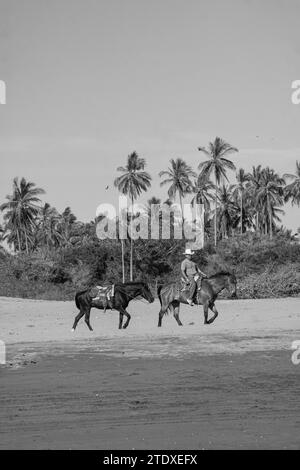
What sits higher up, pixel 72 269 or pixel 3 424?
pixel 72 269

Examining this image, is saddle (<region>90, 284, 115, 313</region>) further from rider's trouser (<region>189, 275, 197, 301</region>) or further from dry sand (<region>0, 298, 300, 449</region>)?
rider's trouser (<region>189, 275, 197, 301</region>)

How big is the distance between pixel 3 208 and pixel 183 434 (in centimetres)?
7771

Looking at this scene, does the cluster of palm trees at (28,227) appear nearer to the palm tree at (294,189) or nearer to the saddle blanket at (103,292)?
the palm tree at (294,189)

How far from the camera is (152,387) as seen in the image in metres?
12.3

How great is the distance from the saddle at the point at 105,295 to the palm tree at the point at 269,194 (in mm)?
62719

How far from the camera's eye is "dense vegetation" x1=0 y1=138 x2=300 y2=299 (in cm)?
5391

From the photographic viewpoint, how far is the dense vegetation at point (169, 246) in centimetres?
5391

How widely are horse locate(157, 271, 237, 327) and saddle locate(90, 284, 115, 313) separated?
1857 millimetres

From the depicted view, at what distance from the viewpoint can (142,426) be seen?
9.44 m

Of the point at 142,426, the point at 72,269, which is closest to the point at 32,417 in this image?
the point at 142,426

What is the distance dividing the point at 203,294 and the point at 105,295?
309 centimetres

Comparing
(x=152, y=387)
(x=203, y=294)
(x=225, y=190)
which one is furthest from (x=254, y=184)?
(x=152, y=387)

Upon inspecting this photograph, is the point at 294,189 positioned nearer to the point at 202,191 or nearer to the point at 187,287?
the point at 202,191
